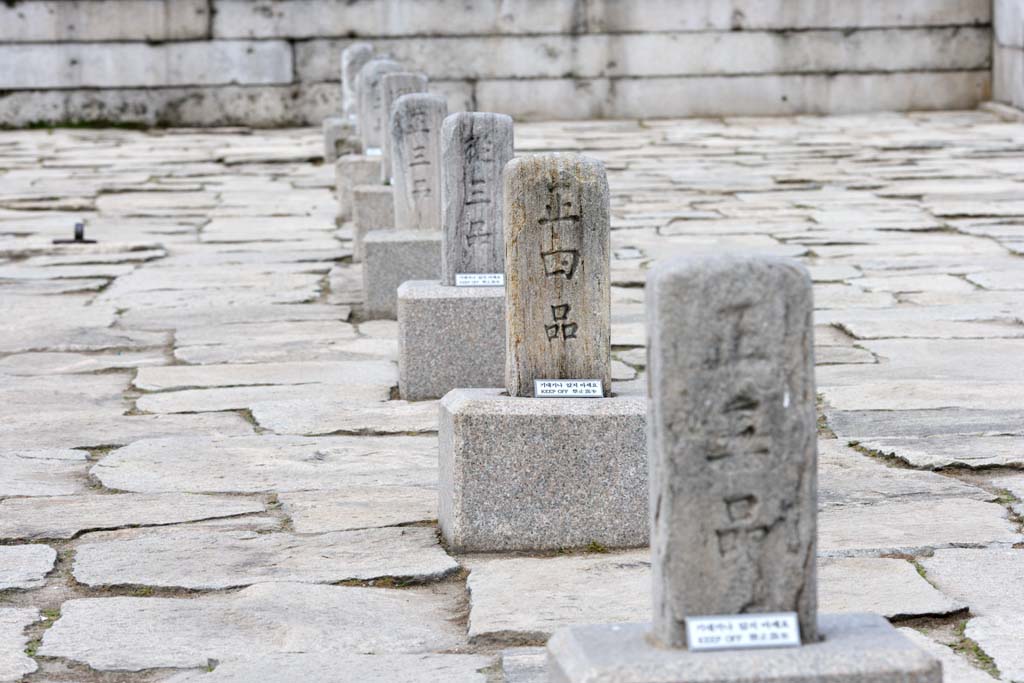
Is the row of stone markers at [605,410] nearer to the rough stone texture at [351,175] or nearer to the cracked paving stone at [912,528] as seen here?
the cracked paving stone at [912,528]

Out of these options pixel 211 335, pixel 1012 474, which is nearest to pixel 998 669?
pixel 1012 474

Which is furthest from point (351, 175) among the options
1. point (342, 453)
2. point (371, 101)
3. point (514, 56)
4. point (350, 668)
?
point (350, 668)

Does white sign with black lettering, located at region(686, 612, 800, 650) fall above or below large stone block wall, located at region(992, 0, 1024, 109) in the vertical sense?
below

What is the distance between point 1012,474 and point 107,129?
1374 cm

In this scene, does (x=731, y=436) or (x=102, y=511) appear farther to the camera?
(x=102, y=511)

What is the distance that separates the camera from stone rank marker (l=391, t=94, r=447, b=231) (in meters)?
6.50

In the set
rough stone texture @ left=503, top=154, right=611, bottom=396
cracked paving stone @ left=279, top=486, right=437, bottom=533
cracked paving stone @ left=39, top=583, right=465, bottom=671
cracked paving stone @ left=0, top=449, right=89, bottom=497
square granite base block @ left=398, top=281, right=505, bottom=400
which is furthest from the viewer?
square granite base block @ left=398, top=281, right=505, bottom=400

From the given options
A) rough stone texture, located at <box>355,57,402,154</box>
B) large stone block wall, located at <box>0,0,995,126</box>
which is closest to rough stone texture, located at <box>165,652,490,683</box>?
rough stone texture, located at <box>355,57,402,154</box>

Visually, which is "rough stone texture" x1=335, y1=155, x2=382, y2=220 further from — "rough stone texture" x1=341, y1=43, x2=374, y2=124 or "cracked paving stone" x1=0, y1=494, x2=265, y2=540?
"cracked paving stone" x1=0, y1=494, x2=265, y2=540

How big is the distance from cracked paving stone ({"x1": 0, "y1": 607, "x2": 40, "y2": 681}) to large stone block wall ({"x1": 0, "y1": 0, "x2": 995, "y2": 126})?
13416 millimetres

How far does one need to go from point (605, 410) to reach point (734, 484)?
1477 millimetres

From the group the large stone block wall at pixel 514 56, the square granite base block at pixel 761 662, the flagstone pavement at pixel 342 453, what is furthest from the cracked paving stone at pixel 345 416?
the large stone block wall at pixel 514 56

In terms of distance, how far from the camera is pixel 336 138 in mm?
13445

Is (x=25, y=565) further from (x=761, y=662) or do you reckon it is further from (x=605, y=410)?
(x=761, y=662)
